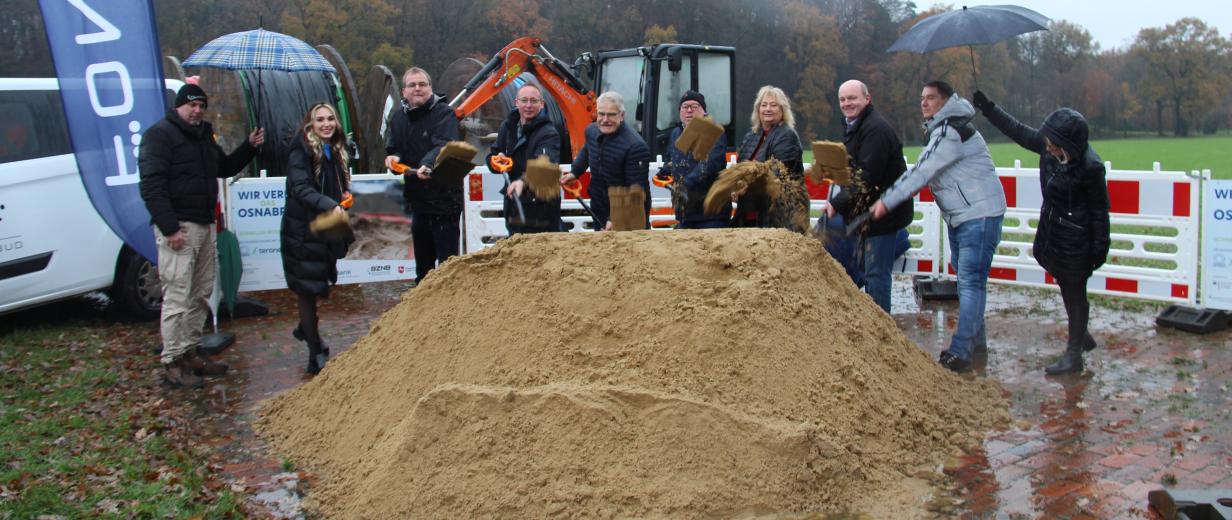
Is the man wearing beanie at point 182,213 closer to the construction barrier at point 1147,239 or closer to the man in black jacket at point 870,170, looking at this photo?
the man in black jacket at point 870,170

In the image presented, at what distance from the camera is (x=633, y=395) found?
4188 millimetres

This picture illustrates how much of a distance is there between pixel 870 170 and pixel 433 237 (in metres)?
3.16

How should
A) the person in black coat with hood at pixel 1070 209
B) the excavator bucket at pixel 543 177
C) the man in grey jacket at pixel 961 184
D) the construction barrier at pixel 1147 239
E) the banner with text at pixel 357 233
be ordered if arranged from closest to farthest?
the person in black coat with hood at pixel 1070 209 → the man in grey jacket at pixel 961 184 → the excavator bucket at pixel 543 177 → the construction barrier at pixel 1147 239 → the banner with text at pixel 357 233

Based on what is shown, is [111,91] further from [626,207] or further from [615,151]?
[626,207]

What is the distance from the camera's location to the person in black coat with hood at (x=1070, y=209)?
600cm

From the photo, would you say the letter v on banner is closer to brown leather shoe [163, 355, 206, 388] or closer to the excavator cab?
brown leather shoe [163, 355, 206, 388]

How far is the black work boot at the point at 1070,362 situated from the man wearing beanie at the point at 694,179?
230 centimetres

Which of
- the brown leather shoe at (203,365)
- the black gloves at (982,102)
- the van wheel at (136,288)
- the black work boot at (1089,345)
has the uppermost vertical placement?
the black gloves at (982,102)

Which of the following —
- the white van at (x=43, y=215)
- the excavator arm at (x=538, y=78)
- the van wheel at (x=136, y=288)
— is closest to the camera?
the white van at (x=43, y=215)

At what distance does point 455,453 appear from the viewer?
414cm

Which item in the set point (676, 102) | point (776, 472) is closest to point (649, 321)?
point (776, 472)

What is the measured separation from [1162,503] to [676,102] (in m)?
11.4

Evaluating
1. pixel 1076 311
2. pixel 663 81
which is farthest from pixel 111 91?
pixel 663 81

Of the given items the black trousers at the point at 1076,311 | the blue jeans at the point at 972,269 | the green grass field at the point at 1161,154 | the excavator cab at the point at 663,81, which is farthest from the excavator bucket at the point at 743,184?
the green grass field at the point at 1161,154
